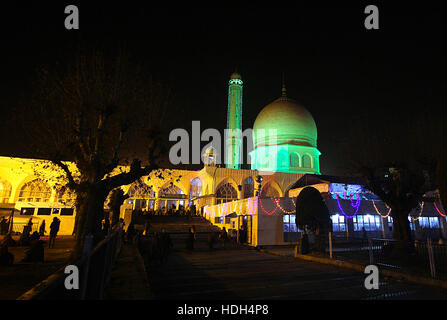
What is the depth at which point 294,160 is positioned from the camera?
42.1 meters

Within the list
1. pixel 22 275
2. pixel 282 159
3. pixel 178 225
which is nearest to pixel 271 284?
pixel 22 275

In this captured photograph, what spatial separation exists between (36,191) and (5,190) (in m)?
3.21

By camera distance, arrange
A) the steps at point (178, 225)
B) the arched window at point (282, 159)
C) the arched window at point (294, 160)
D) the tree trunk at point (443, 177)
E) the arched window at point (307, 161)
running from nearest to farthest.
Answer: the tree trunk at point (443, 177) < the steps at point (178, 225) < the arched window at point (282, 159) < the arched window at point (294, 160) < the arched window at point (307, 161)

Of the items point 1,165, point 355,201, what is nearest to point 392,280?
point 355,201

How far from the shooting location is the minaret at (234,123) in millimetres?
47281

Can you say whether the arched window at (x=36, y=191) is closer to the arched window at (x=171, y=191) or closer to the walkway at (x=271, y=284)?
the arched window at (x=171, y=191)

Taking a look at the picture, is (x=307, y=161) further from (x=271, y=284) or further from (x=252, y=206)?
(x=271, y=284)

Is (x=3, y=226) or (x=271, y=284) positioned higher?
(x=3, y=226)

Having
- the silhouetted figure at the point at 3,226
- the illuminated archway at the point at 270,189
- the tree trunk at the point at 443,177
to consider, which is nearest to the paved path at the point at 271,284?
the tree trunk at the point at 443,177

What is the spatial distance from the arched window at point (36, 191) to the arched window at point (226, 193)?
71.9 ft

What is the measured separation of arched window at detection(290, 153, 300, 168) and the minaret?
988 centimetres

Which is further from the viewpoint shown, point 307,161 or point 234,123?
point 234,123
